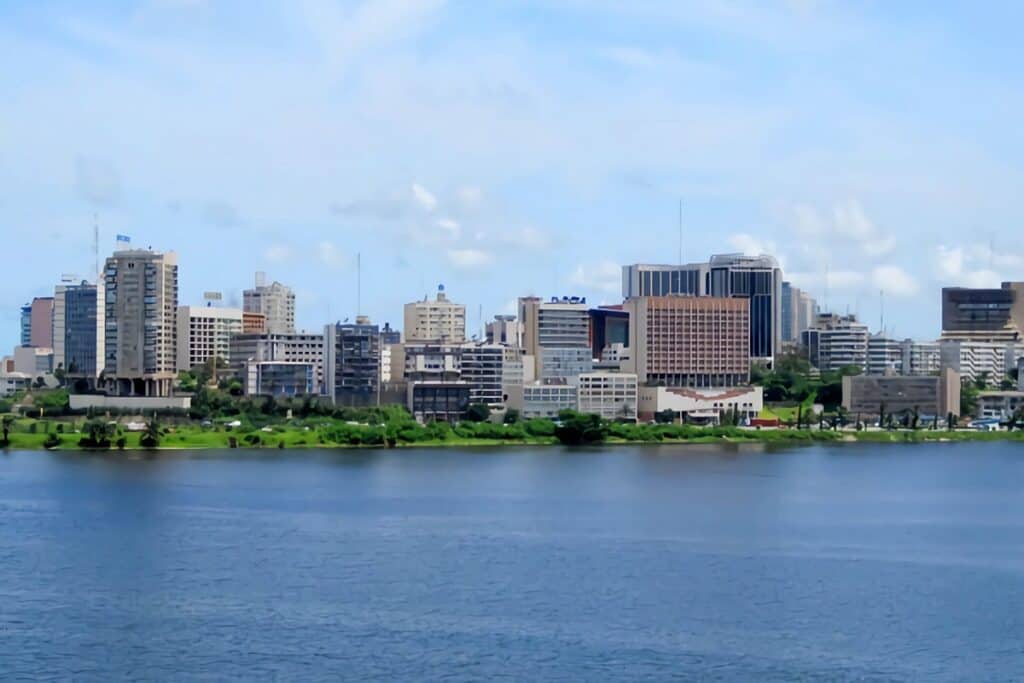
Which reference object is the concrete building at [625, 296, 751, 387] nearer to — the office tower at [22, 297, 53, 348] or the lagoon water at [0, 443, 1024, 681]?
the lagoon water at [0, 443, 1024, 681]

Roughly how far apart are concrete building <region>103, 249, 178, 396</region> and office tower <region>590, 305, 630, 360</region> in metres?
20.6

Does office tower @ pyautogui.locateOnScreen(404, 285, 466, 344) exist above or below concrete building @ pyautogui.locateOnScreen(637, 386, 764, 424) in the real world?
above

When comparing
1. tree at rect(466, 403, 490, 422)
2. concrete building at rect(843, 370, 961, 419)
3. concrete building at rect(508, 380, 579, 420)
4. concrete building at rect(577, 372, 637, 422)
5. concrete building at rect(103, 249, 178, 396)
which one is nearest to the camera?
tree at rect(466, 403, 490, 422)

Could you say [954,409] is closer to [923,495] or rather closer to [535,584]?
[923,495]

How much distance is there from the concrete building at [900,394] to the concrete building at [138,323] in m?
25.9

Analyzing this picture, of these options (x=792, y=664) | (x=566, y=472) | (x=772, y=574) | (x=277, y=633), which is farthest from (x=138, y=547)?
(x=566, y=472)

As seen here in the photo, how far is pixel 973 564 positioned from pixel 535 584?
5849 millimetres

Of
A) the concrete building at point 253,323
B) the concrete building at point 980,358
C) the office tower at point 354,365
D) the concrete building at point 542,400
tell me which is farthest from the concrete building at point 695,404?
the concrete building at point 980,358

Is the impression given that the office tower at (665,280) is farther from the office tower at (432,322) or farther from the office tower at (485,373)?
the office tower at (485,373)

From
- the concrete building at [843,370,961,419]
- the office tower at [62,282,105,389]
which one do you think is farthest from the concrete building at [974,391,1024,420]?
the office tower at [62,282,105,389]

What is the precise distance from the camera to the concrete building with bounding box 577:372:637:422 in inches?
2274

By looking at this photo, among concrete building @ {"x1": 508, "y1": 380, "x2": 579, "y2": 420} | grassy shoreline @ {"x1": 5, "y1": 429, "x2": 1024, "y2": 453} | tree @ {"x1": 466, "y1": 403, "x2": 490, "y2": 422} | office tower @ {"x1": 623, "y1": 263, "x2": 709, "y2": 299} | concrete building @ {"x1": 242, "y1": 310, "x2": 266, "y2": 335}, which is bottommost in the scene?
grassy shoreline @ {"x1": 5, "y1": 429, "x2": 1024, "y2": 453}

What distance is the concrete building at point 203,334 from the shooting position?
213 ft

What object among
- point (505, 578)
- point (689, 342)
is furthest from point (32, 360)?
point (505, 578)
